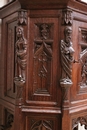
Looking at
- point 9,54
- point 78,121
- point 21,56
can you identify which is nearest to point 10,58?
point 9,54

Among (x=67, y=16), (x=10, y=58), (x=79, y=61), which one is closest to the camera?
(x=67, y=16)

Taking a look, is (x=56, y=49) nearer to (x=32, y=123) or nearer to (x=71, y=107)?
(x=71, y=107)

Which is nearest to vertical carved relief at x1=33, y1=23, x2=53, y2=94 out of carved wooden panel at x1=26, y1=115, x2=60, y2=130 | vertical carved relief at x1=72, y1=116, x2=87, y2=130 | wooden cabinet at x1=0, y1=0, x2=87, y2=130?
wooden cabinet at x1=0, y1=0, x2=87, y2=130

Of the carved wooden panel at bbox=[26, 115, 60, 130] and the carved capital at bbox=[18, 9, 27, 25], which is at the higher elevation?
the carved capital at bbox=[18, 9, 27, 25]

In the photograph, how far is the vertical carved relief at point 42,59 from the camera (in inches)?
43.6

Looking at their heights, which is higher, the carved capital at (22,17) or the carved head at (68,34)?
the carved capital at (22,17)

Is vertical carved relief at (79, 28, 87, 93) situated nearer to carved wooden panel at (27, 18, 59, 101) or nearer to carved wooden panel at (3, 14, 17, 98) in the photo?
carved wooden panel at (27, 18, 59, 101)

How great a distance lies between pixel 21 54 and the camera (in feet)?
3.56

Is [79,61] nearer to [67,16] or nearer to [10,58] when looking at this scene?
[67,16]

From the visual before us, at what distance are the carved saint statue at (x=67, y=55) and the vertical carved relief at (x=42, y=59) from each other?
8cm

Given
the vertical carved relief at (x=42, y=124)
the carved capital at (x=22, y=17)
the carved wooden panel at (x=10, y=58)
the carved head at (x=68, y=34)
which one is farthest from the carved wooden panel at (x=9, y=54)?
the carved head at (x=68, y=34)

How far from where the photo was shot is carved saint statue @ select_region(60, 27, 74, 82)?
1069 millimetres

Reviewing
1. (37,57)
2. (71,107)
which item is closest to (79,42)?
(37,57)

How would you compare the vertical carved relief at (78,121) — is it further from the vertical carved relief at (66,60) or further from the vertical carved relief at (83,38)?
the vertical carved relief at (83,38)
